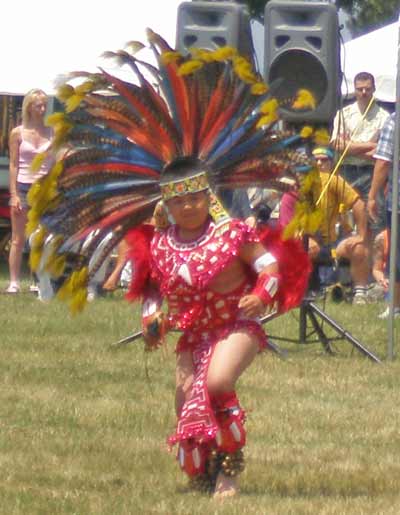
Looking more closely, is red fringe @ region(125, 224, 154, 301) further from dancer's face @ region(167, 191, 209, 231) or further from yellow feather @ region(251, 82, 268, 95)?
yellow feather @ region(251, 82, 268, 95)

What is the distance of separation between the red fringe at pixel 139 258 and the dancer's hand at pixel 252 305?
0.48 meters

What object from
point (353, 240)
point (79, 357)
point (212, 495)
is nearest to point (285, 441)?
point (212, 495)

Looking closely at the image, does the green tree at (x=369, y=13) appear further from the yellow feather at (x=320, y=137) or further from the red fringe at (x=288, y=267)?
the red fringe at (x=288, y=267)

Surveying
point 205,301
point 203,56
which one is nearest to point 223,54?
point 203,56

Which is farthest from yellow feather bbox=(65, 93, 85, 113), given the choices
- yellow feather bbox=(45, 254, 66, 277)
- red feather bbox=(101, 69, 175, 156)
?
yellow feather bbox=(45, 254, 66, 277)

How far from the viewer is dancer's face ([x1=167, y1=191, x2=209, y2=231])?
6.46m

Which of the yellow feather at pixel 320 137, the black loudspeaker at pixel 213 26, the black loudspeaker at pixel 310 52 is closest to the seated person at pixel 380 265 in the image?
the black loudspeaker at pixel 310 52

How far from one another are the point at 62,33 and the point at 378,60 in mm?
3613

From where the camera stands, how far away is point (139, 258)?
6.67 meters

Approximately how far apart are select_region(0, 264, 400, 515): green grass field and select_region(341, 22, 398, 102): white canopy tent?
5875 millimetres

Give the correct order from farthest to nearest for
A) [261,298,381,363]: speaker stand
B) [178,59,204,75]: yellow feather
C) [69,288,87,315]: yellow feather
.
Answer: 1. [261,298,381,363]: speaker stand
2. [69,288,87,315]: yellow feather
3. [178,59,204,75]: yellow feather

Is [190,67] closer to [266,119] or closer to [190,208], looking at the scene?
[266,119]

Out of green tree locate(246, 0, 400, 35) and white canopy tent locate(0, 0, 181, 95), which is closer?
white canopy tent locate(0, 0, 181, 95)

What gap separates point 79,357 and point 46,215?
162 inches
